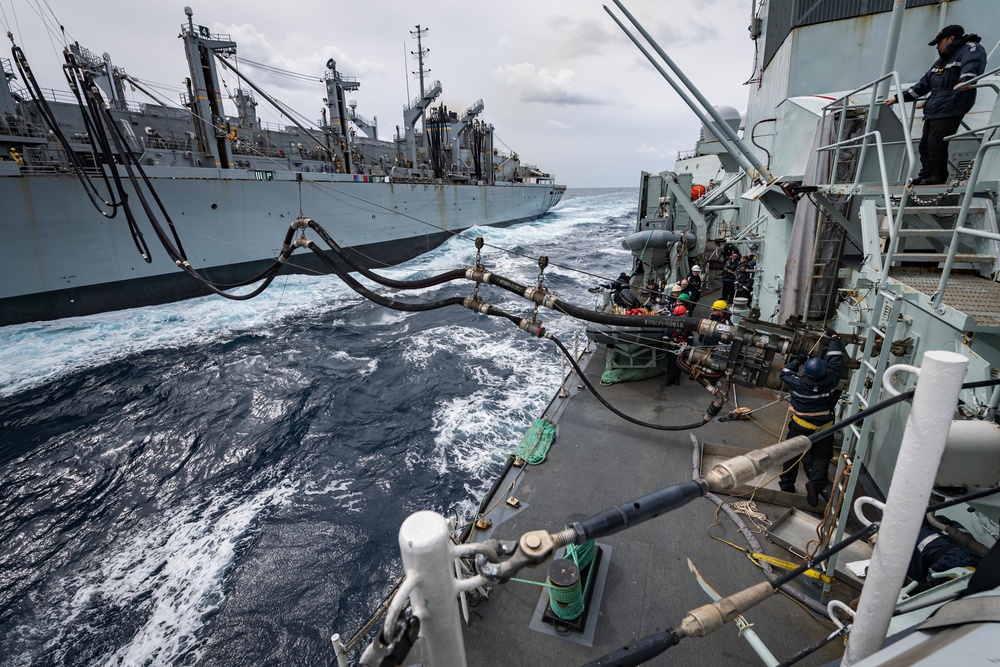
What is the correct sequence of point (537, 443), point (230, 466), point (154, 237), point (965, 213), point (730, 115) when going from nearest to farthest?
point (965, 213), point (537, 443), point (230, 466), point (154, 237), point (730, 115)

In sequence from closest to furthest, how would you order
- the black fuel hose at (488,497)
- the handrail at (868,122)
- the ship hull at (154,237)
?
the handrail at (868,122)
the black fuel hose at (488,497)
the ship hull at (154,237)

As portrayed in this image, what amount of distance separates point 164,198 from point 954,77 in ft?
81.1

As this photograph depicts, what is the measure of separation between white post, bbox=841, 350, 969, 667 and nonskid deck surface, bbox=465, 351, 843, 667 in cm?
283

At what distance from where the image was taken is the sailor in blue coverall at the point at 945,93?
5168mm

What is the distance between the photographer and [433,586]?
162 cm

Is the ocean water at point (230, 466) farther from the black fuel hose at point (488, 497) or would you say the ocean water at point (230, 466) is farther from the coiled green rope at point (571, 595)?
the coiled green rope at point (571, 595)

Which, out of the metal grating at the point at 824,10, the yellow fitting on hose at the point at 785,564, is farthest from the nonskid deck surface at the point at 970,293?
the metal grating at the point at 824,10

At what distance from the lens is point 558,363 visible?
1389 centimetres

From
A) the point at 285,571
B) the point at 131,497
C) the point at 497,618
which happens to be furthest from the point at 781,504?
the point at 131,497

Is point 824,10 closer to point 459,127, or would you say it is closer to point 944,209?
point 944,209

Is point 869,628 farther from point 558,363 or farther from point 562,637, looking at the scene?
point 558,363

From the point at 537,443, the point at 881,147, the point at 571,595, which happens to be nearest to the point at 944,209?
the point at 881,147

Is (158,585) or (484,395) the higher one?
(484,395)

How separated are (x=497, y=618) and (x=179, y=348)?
16.4 metres
